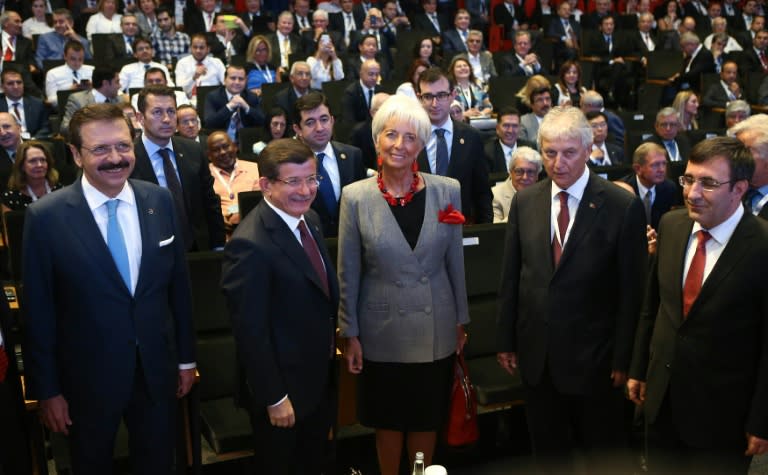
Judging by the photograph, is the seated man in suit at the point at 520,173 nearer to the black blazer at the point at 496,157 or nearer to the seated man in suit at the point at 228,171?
the black blazer at the point at 496,157

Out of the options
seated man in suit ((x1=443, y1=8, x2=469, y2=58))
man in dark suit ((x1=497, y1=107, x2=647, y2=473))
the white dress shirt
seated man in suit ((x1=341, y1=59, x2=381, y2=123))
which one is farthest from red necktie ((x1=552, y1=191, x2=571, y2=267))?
seated man in suit ((x1=443, y1=8, x2=469, y2=58))

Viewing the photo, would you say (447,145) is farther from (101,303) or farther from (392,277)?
(101,303)

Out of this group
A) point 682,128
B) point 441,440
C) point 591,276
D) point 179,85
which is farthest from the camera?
point 179,85

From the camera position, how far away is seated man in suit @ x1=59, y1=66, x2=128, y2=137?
6473mm

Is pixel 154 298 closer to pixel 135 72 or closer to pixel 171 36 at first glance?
pixel 135 72

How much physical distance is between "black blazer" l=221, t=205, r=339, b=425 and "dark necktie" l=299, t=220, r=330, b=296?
0.04 m

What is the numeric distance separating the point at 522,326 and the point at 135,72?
6166 mm

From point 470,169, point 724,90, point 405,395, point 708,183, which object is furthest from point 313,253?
point 724,90

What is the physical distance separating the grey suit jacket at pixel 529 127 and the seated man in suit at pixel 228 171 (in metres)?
2.47

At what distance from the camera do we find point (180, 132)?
17.4ft

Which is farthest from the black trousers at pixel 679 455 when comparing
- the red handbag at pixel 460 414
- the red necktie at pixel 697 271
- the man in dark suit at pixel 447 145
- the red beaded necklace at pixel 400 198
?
the man in dark suit at pixel 447 145

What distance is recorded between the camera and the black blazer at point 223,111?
655 centimetres

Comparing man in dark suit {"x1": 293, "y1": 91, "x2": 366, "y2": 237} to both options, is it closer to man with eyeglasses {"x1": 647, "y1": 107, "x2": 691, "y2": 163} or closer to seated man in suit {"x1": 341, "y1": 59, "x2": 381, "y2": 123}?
seated man in suit {"x1": 341, "y1": 59, "x2": 381, "y2": 123}

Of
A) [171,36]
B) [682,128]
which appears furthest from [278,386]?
[171,36]
